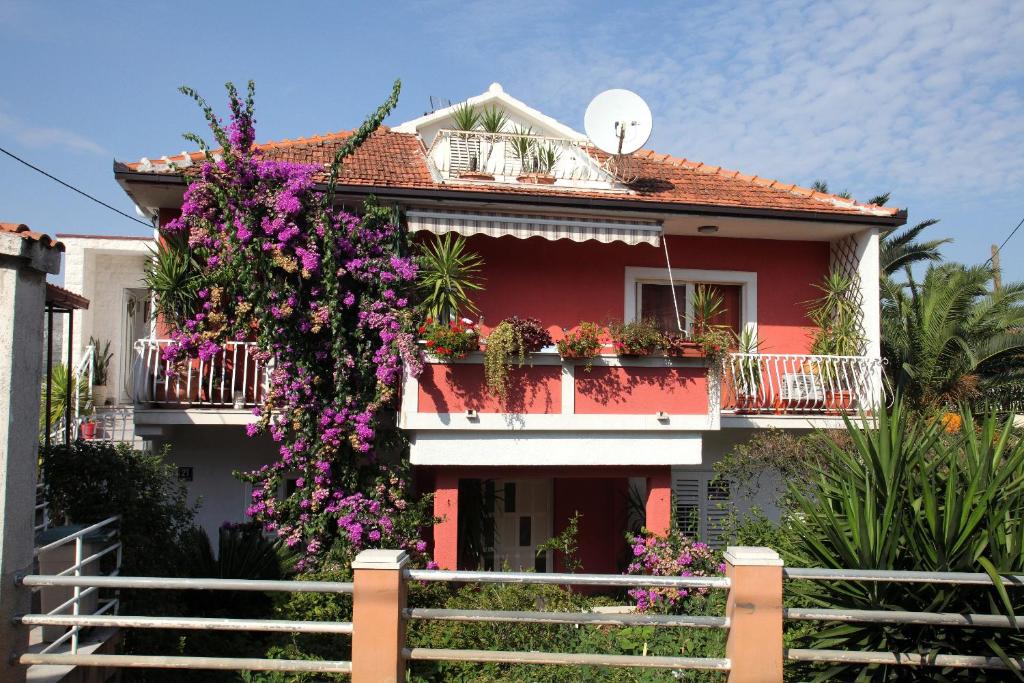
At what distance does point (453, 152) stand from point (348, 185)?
112 inches

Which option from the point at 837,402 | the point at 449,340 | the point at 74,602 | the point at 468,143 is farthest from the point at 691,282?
the point at 74,602

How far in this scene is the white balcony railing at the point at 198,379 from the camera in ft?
34.6

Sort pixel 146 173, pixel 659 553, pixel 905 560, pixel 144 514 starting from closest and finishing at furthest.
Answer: pixel 905 560 → pixel 144 514 → pixel 659 553 → pixel 146 173

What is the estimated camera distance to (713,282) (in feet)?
43.9

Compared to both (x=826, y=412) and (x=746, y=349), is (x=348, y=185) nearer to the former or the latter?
(x=746, y=349)

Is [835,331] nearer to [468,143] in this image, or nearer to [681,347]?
[681,347]

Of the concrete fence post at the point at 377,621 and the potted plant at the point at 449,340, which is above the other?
the potted plant at the point at 449,340

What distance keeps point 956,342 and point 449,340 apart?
40.8 feet

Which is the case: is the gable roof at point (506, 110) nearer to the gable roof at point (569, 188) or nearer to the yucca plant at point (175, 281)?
the gable roof at point (569, 188)

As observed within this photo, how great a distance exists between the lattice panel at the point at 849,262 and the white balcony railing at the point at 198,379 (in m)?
9.61

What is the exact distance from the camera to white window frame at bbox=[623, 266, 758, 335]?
12984mm

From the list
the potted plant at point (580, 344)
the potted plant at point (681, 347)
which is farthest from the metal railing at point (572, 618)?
the potted plant at point (681, 347)

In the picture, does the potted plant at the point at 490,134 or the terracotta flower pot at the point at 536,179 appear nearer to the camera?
the terracotta flower pot at the point at 536,179

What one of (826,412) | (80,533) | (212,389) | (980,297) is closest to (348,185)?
(212,389)
